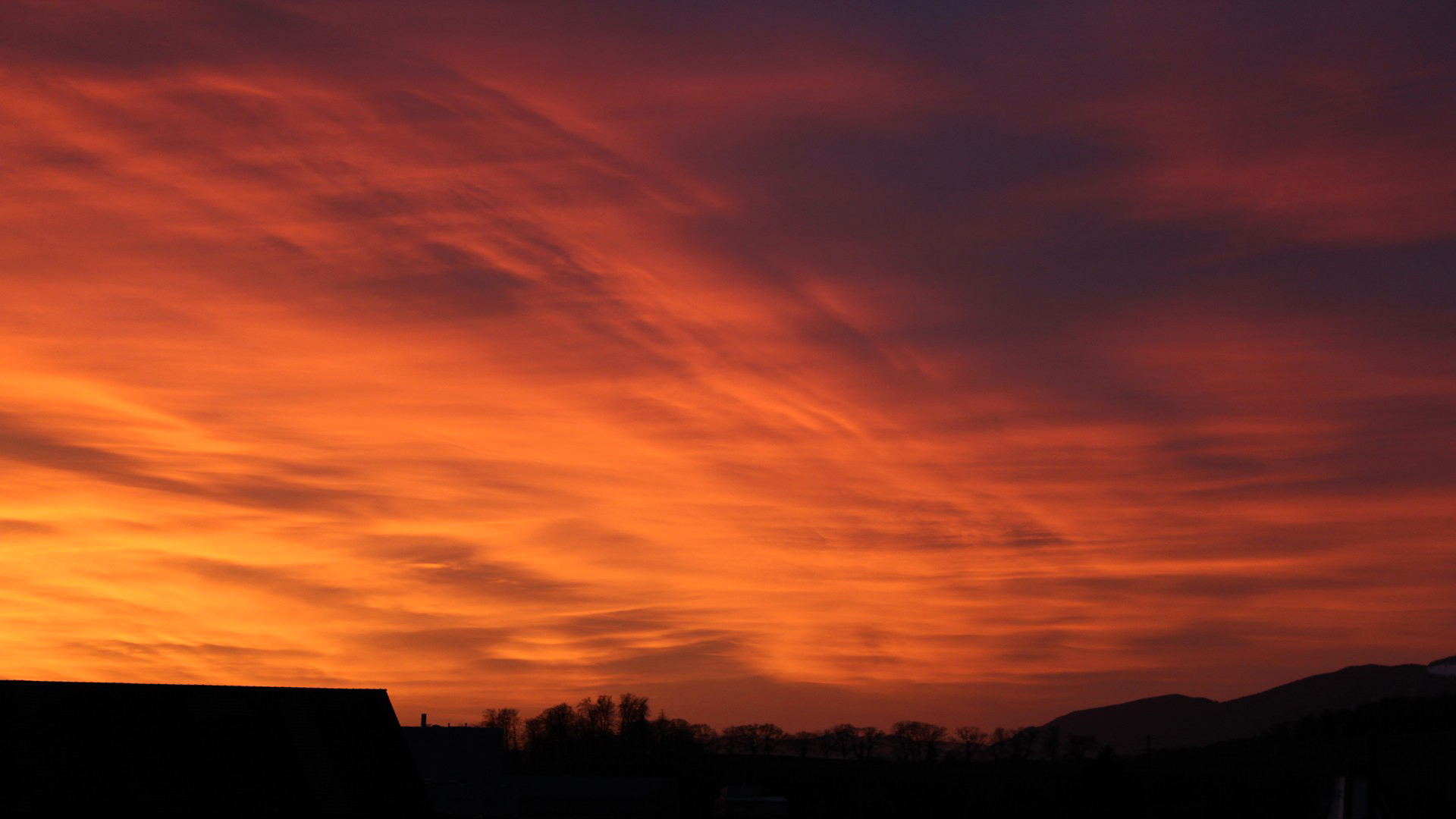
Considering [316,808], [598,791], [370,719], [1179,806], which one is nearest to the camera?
[316,808]

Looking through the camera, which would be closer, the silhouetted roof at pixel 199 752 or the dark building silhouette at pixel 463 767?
the silhouetted roof at pixel 199 752

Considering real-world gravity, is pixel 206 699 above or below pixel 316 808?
above

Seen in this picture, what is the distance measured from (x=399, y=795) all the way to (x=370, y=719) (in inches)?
219

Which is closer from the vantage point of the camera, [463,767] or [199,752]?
[199,752]

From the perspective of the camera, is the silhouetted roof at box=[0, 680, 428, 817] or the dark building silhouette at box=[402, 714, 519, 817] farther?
the dark building silhouette at box=[402, 714, 519, 817]

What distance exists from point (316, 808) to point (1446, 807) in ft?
370

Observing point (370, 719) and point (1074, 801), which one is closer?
point (370, 719)

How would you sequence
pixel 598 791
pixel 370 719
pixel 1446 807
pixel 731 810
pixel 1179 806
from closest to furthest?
pixel 370 719 < pixel 1446 807 < pixel 731 810 < pixel 598 791 < pixel 1179 806

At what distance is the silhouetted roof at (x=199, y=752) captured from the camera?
70.4 m

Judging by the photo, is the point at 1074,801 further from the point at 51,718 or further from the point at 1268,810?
the point at 51,718

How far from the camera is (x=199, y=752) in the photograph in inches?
2953

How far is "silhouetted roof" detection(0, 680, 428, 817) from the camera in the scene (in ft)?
231

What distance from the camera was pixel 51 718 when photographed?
73.0 m

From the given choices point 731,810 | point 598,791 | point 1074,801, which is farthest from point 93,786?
point 1074,801
